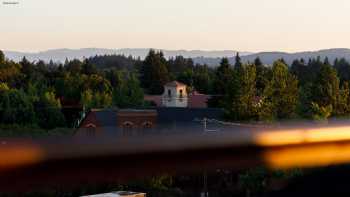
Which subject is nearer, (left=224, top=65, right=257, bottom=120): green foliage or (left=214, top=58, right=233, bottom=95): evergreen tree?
(left=224, top=65, right=257, bottom=120): green foliage

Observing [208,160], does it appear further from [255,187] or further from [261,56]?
[261,56]

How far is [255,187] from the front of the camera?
30.9 ft

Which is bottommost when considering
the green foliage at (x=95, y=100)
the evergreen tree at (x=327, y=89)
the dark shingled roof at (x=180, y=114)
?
the dark shingled roof at (x=180, y=114)

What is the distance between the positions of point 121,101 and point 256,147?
20915mm

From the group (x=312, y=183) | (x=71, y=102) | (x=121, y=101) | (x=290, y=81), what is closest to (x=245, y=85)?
(x=290, y=81)

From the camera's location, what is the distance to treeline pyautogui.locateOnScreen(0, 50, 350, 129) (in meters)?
13.7

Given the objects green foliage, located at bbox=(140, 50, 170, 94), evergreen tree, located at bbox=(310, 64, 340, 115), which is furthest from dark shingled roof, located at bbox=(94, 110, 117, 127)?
green foliage, located at bbox=(140, 50, 170, 94)

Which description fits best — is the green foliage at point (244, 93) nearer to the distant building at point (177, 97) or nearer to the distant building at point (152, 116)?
the distant building at point (152, 116)

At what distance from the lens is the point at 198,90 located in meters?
28.0

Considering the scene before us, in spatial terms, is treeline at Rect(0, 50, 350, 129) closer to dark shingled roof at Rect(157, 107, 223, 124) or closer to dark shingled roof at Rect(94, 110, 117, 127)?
dark shingled roof at Rect(157, 107, 223, 124)

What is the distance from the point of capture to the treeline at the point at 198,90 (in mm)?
13654

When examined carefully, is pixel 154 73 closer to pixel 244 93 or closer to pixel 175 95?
pixel 175 95

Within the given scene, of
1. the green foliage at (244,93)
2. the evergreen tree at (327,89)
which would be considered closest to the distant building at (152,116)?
the green foliage at (244,93)

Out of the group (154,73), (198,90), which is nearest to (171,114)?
(198,90)
